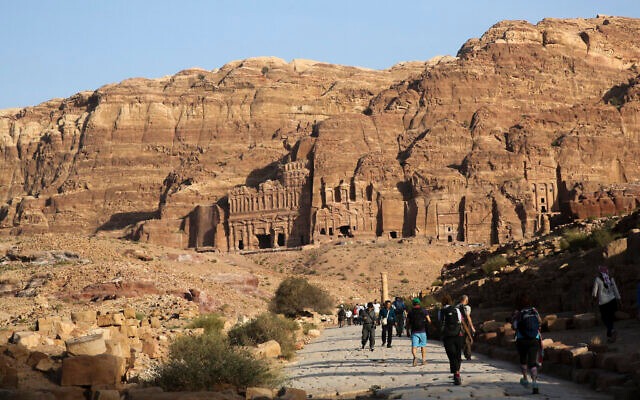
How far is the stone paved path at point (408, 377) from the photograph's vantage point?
52.5 feet

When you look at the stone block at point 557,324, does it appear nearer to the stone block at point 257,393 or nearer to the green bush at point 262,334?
the stone block at point 257,393

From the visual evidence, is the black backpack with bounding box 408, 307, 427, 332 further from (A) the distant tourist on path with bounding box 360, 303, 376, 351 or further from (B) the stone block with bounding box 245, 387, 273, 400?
(A) the distant tourist on path with bounding box 360, 303, 376, 351

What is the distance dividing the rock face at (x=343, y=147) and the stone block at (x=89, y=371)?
47655 mm

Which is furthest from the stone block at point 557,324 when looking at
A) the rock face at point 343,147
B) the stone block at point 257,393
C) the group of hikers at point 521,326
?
the rock face at point 343,147

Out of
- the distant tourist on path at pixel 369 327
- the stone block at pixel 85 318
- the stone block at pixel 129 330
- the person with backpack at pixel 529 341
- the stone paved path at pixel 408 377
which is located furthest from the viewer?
the stone block at pixel 85 318

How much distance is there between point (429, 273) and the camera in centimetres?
7706

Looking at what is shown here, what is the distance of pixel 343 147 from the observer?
10125cm

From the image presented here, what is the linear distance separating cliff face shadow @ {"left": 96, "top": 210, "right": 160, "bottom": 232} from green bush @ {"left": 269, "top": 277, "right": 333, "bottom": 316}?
62707 millimetres

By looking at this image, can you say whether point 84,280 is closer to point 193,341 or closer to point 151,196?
point 193,341

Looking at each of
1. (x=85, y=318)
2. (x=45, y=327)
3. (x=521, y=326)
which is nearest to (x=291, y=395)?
(x=521, y=326)

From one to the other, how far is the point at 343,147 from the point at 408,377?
8274 centimetres

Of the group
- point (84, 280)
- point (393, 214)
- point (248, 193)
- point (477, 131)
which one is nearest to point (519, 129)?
point (477, 131)

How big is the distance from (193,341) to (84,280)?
2506 centimetres

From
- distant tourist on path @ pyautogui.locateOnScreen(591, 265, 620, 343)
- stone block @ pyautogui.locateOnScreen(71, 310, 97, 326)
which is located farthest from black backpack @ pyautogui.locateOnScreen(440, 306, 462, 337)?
stone block @ pyautogui.locateOnScreen(71, 310, 97, 326)
